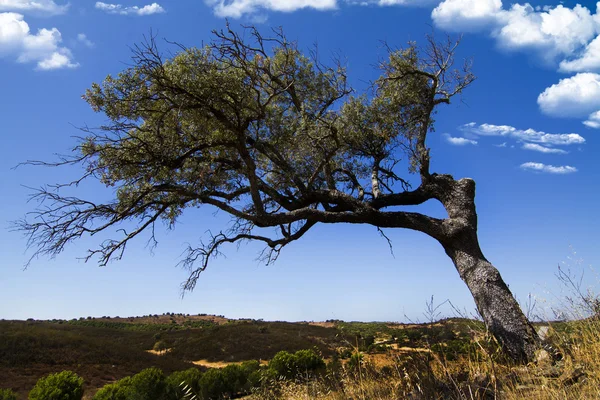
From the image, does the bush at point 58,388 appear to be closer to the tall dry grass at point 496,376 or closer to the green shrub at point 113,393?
the green shrub at point 113,393

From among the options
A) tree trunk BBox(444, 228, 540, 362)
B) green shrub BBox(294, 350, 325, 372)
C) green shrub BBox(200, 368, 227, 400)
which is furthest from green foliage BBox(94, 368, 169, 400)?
tree trunk BBox(444, 228, 540, 362)

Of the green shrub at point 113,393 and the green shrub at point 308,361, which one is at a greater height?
the green shrub at point 308,361

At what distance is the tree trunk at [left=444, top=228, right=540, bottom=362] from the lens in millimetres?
8758

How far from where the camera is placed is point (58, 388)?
12.3m

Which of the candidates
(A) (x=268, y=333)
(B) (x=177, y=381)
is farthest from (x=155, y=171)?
(A) (x=268, y=333)

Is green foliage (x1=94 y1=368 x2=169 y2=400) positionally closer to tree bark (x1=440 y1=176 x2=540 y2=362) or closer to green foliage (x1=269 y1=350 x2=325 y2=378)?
green foliage (x1=269 y1=350 x2=325 y2=378)

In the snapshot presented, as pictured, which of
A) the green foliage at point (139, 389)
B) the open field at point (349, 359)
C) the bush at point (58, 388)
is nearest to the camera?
Result: the open field at point (349, 359)

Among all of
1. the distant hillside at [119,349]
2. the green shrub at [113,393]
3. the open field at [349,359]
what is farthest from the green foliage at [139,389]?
the distant hillside at [119,349]

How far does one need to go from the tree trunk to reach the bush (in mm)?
12387

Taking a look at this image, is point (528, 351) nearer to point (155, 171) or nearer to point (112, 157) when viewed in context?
point (155, 171)

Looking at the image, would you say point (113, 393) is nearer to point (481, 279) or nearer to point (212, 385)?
point (212, 385)

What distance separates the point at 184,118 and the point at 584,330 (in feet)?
35.4

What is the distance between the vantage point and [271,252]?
14.0 meters

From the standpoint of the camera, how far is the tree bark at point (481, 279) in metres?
8.80
